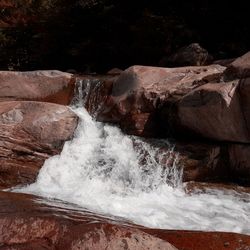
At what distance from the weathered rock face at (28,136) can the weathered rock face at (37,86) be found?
7.28 feet

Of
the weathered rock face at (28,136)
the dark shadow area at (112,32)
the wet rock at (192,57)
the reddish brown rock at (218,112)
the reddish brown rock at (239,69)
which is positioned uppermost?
the dark shadow area at (112,32)

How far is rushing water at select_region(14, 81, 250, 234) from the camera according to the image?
19.6ft

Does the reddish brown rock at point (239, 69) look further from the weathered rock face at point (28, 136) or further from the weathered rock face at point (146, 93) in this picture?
the weathered rock face at point (28, 136)

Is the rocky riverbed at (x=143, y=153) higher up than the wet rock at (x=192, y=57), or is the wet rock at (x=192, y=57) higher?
the wet rock at (x=192, y=57)

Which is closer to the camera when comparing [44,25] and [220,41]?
[220,41]

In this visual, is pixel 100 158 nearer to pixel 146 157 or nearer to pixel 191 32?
pixel 146 157

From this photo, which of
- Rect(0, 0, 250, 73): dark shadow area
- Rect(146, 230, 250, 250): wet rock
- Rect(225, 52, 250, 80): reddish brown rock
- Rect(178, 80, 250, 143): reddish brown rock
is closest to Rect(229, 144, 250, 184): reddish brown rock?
Rect(178, 80, 250, 143): reddish brown rock

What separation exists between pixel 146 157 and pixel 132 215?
2251 mm

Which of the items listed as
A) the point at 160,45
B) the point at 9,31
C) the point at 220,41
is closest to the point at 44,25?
the point at 9,31

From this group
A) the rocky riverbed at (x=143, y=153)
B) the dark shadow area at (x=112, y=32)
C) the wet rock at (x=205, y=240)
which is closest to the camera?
the wet rock at (x=205, y=240)

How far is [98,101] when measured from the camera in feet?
34.6

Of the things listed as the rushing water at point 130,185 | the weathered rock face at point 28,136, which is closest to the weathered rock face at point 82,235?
the rushing water at point 130,185

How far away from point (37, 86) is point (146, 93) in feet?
10.9

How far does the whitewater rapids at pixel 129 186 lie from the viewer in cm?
596
